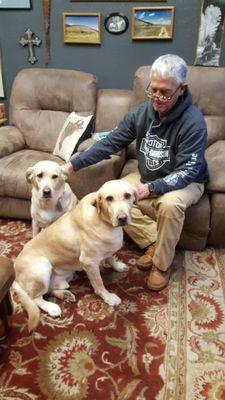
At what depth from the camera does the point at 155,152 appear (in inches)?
78.3

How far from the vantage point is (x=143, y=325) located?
1.68 m

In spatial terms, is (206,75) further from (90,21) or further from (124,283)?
(124,283)

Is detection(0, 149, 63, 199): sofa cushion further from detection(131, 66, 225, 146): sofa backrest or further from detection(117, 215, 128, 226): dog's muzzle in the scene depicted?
detection(131, 66, 225, 146): sofa backrest

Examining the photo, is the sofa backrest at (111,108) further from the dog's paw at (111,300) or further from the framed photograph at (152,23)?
the dog's paw at (111,300)

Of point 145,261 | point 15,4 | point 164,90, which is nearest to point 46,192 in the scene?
point 145,261

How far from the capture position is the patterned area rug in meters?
1.37

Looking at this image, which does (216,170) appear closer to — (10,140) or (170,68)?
(170,68)

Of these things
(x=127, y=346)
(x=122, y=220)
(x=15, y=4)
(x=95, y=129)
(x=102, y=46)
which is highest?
(x=15, y=4)

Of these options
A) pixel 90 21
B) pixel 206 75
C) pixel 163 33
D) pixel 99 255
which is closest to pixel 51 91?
pixel 90 21

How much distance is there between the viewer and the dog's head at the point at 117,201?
1.51 meters

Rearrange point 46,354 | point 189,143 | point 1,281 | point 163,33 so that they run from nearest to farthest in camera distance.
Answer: point 1,281 < point 46,354 < point 189,143 < point 163,33

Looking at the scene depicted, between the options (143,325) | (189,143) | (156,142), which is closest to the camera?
(143,325)

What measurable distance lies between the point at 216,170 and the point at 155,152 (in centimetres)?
44

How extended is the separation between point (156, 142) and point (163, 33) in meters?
1.43
